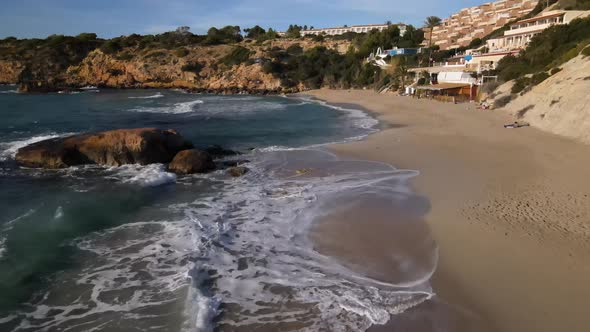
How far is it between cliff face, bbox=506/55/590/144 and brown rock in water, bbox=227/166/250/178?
15630 millimetres

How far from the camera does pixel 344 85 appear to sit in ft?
213

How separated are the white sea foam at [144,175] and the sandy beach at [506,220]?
843 centimetres

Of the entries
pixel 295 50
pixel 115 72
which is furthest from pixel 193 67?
pixel 295 50

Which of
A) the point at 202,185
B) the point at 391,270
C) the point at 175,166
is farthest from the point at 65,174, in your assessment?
the point at 391,270

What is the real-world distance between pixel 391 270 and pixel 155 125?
83.6ft

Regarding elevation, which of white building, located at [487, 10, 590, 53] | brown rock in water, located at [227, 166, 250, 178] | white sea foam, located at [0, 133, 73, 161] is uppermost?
white building, located at [487, 10, 590, 53]

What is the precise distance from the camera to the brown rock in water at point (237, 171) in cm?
1619

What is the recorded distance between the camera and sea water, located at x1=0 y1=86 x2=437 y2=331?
7.07 metres

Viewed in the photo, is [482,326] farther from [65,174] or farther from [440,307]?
[65,174]

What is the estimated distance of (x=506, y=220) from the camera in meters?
10.4

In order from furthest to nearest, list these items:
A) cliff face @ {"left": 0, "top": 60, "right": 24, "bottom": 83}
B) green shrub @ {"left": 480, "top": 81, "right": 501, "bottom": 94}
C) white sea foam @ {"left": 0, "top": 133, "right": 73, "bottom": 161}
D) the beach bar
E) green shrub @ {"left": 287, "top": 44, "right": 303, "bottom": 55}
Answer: green shrub @ {"left": 287, "top": 44, "right": 303, "bottom": 55}, cliff face @ {"left": 0, "top": 60, "right": 24, "bottom": 83}, the beach bar, green shrub @ {"left": 480, "top": 81, "right": 501, "bottom": 94}, white sea foam @ {"left": 0, "top": 133, "right": 73, "bottom": 161}

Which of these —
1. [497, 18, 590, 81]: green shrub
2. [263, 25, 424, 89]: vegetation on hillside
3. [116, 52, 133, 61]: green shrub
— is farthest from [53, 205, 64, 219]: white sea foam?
[116, 52, 133, 61]: green shrub

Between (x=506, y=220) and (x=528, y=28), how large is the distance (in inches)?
1844

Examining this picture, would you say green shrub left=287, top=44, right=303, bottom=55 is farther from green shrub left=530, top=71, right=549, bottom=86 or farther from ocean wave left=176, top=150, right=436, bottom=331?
ocean wave left=176, top=150, right=436, bottom=331
